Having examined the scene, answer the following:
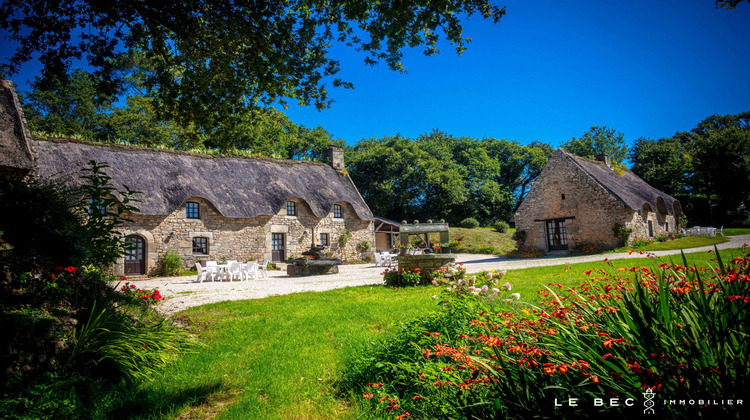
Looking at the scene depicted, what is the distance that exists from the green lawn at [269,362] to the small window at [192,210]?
1339 centimetres

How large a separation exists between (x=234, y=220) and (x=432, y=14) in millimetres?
18123

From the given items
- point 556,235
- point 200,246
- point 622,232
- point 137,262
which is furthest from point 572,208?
point 137,262

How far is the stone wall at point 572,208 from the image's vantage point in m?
20.8

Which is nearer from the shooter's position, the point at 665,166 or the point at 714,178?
the point at 714,178

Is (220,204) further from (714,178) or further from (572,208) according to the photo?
(714,178)

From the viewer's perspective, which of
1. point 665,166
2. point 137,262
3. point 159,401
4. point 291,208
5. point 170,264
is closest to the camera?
point 159,401

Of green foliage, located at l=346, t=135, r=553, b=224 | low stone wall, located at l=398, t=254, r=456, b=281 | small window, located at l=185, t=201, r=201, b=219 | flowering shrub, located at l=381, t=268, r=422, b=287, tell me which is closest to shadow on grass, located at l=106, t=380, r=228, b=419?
flowering shrub, located at l=381, t=268, r=422, b=287

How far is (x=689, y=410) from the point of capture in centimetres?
169

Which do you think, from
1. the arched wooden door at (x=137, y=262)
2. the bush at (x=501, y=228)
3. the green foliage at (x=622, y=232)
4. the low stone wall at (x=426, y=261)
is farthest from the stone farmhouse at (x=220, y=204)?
the bush at (x=501, y=228)

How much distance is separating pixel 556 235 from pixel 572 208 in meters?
1.95

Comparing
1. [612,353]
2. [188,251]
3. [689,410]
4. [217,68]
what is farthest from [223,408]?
[188,251]

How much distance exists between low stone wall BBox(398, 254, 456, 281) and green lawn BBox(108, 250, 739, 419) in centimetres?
262

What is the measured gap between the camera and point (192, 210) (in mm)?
19891

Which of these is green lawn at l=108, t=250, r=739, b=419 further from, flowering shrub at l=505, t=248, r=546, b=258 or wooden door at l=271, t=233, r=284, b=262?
flowering shrub at l=505, t=248, r=546, b=258
